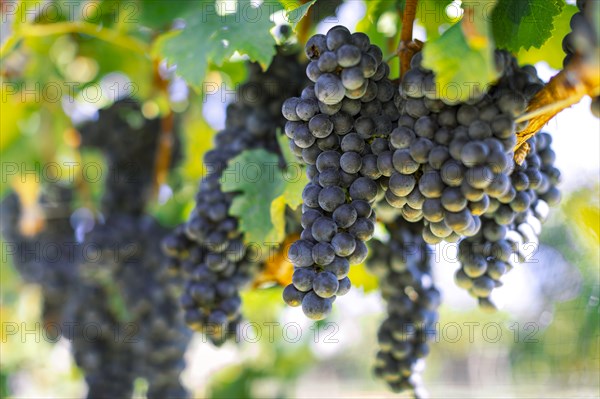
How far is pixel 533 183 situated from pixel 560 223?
1.48 meters

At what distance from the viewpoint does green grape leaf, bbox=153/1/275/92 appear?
1032mm

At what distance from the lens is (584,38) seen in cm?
62

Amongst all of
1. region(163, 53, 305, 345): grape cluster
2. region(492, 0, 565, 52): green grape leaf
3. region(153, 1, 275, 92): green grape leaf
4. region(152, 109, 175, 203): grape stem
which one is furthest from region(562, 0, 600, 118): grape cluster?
region(152, 109, 175, 203): grape stem

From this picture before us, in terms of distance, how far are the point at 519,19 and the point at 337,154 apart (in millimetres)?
344

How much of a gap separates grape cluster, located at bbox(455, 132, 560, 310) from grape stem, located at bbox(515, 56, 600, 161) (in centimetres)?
11

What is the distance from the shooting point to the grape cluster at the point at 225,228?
117 centimetres

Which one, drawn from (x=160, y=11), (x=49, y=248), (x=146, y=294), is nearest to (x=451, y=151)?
(x=160, y=11)

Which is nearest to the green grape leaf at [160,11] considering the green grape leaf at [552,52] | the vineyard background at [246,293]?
the vineyard background at [246,293]

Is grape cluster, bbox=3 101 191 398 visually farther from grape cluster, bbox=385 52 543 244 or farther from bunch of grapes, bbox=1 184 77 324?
grape cluster, bbox=385 52 543 244

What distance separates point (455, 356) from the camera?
14.6 m

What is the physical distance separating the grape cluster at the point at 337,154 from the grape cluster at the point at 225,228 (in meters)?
0.40

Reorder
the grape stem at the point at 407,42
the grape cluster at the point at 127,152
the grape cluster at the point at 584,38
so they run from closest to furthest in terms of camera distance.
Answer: the grape cluster at the point at 584,38 → the grape stem at the point at 407,42 → the grape cluster at the point at 127,152

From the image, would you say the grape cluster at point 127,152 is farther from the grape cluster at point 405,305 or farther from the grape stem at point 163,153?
the grape cluster at point 405,305

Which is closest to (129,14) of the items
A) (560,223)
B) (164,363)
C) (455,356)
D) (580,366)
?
(164,363)
